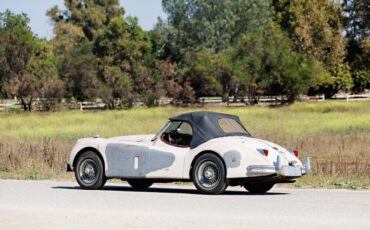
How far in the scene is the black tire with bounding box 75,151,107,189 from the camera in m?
17.9

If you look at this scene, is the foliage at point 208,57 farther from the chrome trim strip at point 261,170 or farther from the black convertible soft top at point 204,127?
the chrome trim strip at point 261,170

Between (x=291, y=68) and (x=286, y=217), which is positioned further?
(x=291, y=68)

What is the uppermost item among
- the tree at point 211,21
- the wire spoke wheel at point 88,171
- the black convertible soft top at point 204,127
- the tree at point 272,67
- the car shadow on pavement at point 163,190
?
the tree at point 211,21

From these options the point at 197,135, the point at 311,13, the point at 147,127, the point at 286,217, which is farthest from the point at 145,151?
the point at 311,13

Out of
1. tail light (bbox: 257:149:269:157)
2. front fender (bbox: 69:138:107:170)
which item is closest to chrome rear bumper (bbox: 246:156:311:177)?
tail light (bbox: 257:149:269:157)

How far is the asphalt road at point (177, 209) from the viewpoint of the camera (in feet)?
39.9

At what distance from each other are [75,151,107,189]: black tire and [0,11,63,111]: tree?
62.2m

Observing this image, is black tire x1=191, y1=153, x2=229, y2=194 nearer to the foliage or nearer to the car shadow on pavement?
the car shadow on pavement

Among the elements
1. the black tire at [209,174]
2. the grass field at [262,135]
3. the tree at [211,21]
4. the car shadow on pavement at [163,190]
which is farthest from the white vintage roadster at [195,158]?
the tree at [211,21]

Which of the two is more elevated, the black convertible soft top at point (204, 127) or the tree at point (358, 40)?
the tree at point (358, 40)

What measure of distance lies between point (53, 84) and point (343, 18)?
33132 millimetres

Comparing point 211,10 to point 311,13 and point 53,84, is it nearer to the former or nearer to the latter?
point 311,13

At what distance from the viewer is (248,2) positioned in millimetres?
98688

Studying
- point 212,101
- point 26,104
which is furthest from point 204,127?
point 212,101
